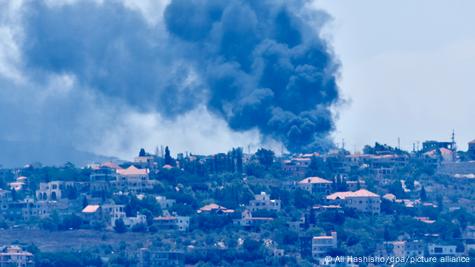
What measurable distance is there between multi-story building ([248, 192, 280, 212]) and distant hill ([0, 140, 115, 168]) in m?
40.2

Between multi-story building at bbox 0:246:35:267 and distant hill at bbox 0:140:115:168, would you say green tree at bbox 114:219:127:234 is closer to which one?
multi-story building at bbox 0:246:35:267

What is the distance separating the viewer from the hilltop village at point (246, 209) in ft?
445

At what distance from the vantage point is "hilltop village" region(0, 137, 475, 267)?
445 feet

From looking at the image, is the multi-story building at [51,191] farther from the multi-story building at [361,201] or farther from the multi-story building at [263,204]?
the multi-story building at [361,201]

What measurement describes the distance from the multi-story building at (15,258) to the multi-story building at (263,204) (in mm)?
16297

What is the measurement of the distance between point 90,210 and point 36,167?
24460 millimetres

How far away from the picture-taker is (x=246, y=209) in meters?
148

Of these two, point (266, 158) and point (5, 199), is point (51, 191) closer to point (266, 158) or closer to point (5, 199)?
point (5, 199)

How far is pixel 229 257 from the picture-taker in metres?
134

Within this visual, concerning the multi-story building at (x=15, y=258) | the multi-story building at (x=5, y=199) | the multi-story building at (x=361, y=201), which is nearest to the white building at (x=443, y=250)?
the multi-story building at (x=361, y=201)

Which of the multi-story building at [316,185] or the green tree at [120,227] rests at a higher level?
the multi-story building at [316,185]

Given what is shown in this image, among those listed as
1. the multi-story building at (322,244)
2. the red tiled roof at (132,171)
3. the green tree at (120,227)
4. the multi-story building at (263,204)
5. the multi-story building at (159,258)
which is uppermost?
the red tiled roof at (132,171)

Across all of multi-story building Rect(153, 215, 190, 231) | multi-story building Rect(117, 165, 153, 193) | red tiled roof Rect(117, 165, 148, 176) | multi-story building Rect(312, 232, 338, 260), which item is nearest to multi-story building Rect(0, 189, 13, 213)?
multi-story building Rect(117, 165, 153, 193)

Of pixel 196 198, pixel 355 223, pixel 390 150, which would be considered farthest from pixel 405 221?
pixel 390 150
